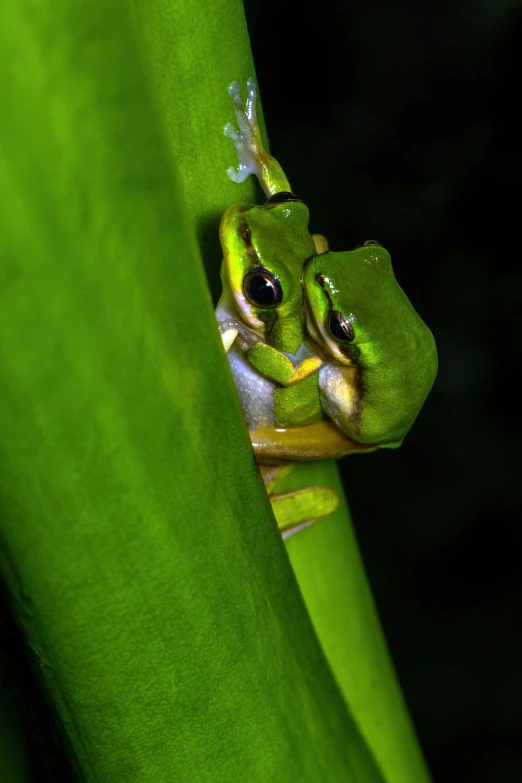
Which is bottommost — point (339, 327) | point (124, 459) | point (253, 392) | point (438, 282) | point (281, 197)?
point (438, 282)

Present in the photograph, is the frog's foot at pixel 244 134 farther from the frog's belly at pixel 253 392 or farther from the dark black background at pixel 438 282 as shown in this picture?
the dark black background at pixel 438 282

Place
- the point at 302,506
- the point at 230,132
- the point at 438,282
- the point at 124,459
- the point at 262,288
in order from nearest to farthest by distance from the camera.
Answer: the point at 124,459 < the point at 230,132 < the point at 302,506 < the point at 262,288 < the point at 438,282

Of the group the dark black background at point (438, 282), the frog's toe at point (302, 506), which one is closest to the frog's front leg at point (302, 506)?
the frog's toe at point (302, 506)

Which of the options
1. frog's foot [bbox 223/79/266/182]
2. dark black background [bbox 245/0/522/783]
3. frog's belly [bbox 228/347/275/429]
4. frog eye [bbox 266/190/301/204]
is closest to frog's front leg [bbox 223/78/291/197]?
frog's foot [bbox 223/79/266/182]

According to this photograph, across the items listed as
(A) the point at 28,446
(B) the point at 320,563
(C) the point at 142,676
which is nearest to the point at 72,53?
(A) the point at 28,446

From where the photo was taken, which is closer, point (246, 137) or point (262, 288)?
point (246, 137)

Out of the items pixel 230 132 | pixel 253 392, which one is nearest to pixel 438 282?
pixel 253 392

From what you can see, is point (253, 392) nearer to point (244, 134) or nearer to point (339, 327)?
point (339, 327)
